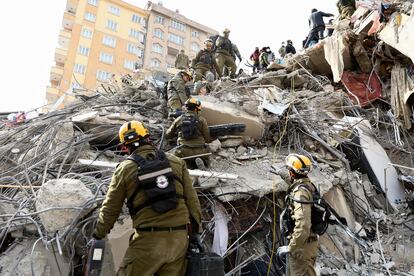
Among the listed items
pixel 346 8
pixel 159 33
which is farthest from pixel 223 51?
pixel 159 33

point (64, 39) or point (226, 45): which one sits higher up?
point (64, 39)

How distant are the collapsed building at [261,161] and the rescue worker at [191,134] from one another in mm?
355

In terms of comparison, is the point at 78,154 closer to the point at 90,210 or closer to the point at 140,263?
the point at 90,210

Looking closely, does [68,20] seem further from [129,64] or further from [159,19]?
[159,19]

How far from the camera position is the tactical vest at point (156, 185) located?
8.29 feet

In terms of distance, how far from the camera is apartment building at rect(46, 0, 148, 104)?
33219 millimetres

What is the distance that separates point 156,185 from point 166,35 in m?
38.2

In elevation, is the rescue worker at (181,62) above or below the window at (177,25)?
below

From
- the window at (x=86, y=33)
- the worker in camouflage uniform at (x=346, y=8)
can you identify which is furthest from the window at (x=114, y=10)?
the worker in camouflage uniform at (x=346, y=8)

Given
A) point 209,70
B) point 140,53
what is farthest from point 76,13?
point 209,70

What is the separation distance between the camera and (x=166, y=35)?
38.5m

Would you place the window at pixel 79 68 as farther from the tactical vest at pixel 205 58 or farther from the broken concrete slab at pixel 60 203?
the broken concrete slab at pixel 60 203

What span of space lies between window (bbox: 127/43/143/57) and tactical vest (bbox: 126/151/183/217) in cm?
3625

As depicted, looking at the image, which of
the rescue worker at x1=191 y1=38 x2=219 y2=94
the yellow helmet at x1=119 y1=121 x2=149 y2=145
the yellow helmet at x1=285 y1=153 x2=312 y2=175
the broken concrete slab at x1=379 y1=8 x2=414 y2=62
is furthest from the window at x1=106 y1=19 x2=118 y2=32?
the yellow helmet at x1=119 y1=121 x2=149 y2=145
